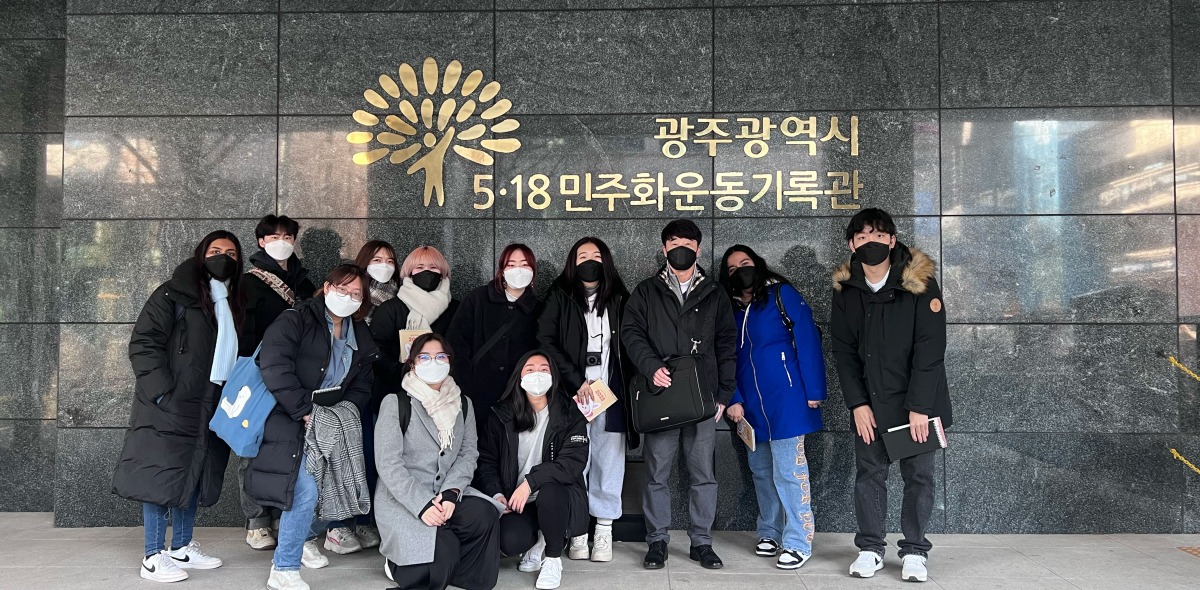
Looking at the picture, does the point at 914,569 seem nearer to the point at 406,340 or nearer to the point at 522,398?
the point at 522,398

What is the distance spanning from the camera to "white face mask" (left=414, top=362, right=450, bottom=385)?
405 centimetres

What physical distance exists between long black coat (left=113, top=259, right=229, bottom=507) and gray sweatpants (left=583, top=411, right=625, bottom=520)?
78.2 inches

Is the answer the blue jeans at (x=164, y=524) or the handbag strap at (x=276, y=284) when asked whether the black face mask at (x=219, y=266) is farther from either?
the blue jeans at (x=164, y=524)

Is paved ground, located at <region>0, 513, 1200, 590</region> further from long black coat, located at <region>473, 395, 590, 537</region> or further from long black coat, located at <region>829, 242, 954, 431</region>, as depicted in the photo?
long black coat, located at <region>829, 242, 954, 431</region>

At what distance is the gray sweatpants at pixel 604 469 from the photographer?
4.72 metres

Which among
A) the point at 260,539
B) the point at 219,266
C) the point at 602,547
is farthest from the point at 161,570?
the point at 602,547

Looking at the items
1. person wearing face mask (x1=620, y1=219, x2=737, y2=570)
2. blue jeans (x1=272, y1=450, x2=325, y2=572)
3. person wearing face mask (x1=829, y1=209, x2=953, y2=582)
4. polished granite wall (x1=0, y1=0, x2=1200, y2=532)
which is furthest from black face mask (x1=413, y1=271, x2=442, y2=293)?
person wearing face mask (x1=829, y1=209, x2=953, y2=582)

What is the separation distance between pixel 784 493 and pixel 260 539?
2.97 meters

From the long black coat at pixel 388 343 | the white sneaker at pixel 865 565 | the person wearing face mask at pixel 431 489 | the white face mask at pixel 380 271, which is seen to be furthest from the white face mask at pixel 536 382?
the white sneaker at pixel 865 565

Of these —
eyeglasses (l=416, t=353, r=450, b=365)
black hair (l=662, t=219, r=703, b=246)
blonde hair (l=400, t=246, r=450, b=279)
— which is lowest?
eyeglasses (l=416, t=353, r=450, b=365)

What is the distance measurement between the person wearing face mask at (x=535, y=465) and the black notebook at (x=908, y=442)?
5.11 ft

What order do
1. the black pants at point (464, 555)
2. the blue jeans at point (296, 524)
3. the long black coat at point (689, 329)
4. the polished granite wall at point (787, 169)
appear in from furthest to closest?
1. the polished granite wall at point (787, 169)
2. the long black coat at point (689, 329)
3. the blue jeans at point (296, 524)
4. the black pants at point (464, 555)

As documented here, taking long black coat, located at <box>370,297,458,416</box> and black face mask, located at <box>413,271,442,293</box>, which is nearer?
long black coat, located at <box>370,297,458,416</box>

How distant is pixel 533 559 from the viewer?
4.34 metres
